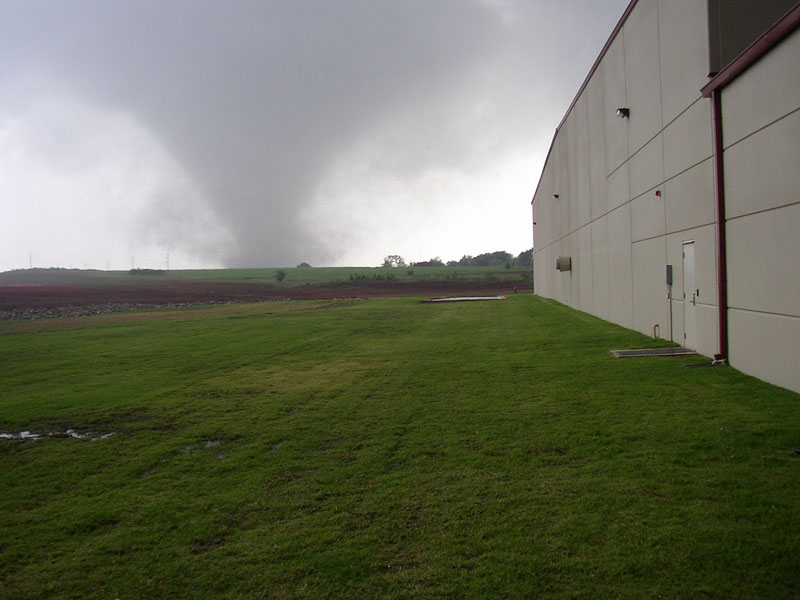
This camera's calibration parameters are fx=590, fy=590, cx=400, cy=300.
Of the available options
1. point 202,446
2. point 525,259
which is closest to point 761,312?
point 202,446

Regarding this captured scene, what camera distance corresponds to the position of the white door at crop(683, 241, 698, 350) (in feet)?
33.6

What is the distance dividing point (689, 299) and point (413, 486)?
7.76m

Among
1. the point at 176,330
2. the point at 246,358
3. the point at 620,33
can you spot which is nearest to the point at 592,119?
the point at 620,33

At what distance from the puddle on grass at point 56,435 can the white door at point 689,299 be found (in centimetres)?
924

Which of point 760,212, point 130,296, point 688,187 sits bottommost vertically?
point 130,296

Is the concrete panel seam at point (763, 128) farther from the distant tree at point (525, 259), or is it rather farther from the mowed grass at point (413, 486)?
the distant tree at point (525, 259)

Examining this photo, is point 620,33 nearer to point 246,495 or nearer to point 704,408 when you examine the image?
point 704,408

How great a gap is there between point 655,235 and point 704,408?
6438mm

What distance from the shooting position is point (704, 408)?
6742 mm

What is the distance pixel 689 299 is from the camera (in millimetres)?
10484

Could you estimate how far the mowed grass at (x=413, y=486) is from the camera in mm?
3422

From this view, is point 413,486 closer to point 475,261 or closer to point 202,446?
point 202,446

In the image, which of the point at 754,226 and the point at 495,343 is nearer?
the point at 754,226

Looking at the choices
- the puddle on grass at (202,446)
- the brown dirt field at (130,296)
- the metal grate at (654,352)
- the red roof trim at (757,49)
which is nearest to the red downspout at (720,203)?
the red roof trim at (757,49)
